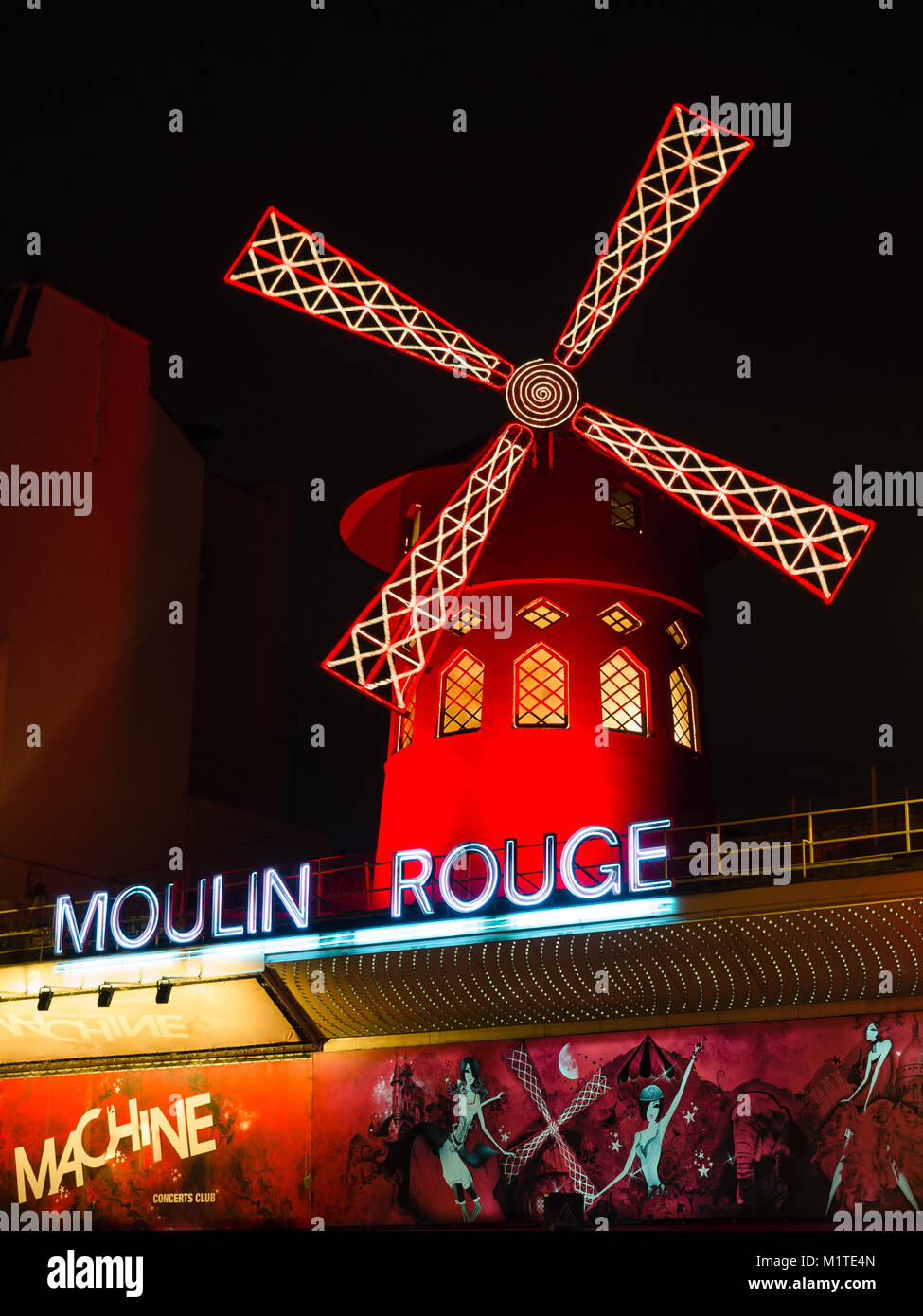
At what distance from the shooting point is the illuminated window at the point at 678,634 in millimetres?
17391

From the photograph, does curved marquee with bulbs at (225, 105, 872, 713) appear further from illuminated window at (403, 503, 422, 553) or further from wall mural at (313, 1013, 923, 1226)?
wall mural at (313, 1013, 923, 1226)

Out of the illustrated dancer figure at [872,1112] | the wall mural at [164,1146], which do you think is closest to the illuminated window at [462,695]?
the wall mural at [164,1146]

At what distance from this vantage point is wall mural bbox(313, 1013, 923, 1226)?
44.8 feet

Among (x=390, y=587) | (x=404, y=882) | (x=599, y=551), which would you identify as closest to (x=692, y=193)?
(x=599, y=551)

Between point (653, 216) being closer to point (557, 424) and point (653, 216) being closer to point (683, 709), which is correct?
point (557, 424)

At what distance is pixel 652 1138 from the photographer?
1458cm

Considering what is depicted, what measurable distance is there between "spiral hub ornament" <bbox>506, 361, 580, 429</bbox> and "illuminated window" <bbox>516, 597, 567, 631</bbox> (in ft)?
5.99

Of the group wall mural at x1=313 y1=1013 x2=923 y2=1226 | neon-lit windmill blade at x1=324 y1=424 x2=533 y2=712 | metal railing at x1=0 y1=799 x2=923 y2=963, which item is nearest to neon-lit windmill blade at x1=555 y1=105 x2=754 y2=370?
neon-lit windmill blade at x1=324 y1=424 x2=533 y2=712

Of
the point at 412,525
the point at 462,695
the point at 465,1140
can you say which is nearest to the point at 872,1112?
the point at 465,1140

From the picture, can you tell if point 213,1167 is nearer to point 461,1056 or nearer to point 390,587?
point 461,1056

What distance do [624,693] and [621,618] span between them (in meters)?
0.81

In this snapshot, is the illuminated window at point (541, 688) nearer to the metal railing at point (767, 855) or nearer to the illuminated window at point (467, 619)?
the illuminated window at point (467, 619)

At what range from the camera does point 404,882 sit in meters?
15.0

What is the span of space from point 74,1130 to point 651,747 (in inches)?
305
